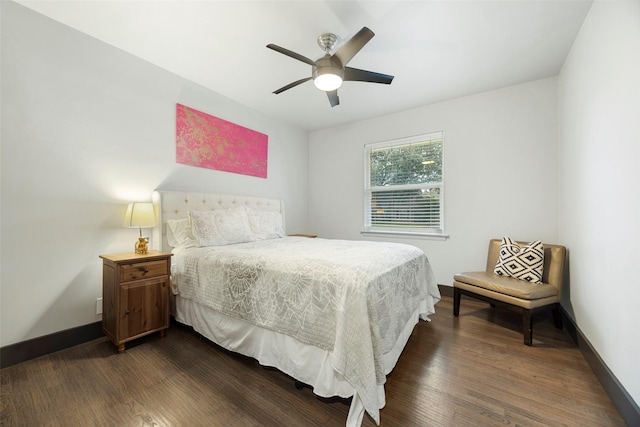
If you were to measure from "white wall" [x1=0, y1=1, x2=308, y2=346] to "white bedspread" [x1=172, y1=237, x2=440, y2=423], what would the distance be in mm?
819

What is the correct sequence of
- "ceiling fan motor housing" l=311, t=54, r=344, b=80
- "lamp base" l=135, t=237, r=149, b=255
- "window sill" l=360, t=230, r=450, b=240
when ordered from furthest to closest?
"window sill" l=360, t=230, r=450, b=240, "lamp base" l=135, t=237, r=149, b=255, "ceiling fan motor housing" l=311, t=54, r=344, b=80

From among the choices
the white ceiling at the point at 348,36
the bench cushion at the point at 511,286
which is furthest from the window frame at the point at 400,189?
the bench cushion at the point at 511,286

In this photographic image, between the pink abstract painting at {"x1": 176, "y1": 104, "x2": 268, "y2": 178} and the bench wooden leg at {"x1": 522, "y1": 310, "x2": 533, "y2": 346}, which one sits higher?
the pink abstract painting at {"x1": 176, "y1": 104, "x2": 268, "y2": 178}

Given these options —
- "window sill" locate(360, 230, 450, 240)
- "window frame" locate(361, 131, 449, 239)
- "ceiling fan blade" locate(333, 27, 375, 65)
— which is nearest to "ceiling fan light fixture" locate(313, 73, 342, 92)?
"ceiling fan blade" locate(333, 27, 375, 65)

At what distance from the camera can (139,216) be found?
221 centimetres

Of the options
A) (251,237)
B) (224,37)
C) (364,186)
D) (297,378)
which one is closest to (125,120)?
(224,37)

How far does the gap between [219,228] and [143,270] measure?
2.41 feet

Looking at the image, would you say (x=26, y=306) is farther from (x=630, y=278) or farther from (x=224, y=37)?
(x=630, y=278)

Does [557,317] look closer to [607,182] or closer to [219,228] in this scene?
[607,182]

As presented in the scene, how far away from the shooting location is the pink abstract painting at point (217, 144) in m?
2.87

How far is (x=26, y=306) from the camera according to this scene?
6.18ft

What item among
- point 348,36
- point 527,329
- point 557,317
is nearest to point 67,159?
point 348,36

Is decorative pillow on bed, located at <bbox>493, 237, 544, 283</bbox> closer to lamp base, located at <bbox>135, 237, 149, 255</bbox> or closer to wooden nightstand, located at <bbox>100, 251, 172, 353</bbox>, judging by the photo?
wooden nightstand, located at <bbox>100, 251, 172, 353</bbox>

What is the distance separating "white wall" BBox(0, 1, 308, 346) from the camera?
1.83m
